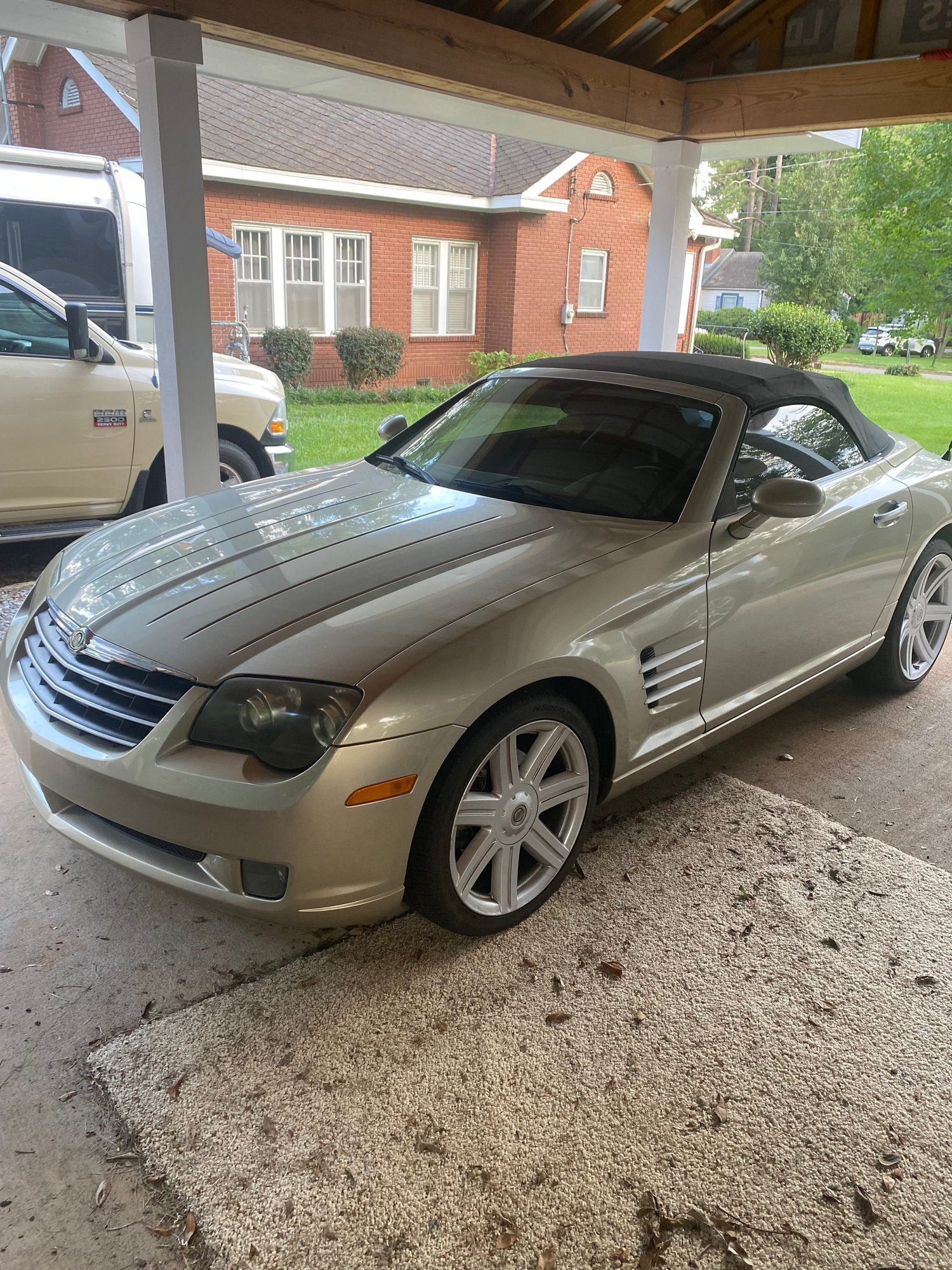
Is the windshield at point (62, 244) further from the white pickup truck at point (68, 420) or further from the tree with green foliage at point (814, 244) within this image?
the tree with green foliage at point (814, 244)

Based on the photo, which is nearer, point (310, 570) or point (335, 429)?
point (310, 570)

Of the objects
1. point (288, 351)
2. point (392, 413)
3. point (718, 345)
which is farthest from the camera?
point (718, 345)

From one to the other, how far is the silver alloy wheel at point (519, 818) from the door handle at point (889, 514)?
191 centimetres

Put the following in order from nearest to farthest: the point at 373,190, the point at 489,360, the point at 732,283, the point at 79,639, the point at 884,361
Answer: the point at 79,639, the point at 373,190, the point at 489,360, the point at 884,361, the point at 732,283

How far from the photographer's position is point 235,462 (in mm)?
7059

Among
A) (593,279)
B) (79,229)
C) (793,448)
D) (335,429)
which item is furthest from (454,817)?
(593,279)

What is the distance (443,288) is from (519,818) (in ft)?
56.5

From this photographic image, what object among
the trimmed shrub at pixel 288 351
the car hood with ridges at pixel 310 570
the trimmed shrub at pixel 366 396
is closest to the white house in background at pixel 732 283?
the trimmed shrub at pixel 366 396

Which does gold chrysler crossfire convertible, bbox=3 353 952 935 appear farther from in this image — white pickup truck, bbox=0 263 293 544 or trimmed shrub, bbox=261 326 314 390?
trimmed shrub, bbox=261 326 314 390

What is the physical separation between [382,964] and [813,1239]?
1.27 m

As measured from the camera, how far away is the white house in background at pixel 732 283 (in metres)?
46.8

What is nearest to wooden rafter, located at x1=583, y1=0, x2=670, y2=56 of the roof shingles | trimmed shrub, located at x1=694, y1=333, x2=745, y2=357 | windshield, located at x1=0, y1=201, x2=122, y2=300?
windshield, located at x1=0, y1=201, x2=122, y2=300

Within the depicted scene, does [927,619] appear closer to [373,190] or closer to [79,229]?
[79,229]

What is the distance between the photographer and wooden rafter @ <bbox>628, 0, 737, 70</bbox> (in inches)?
245
